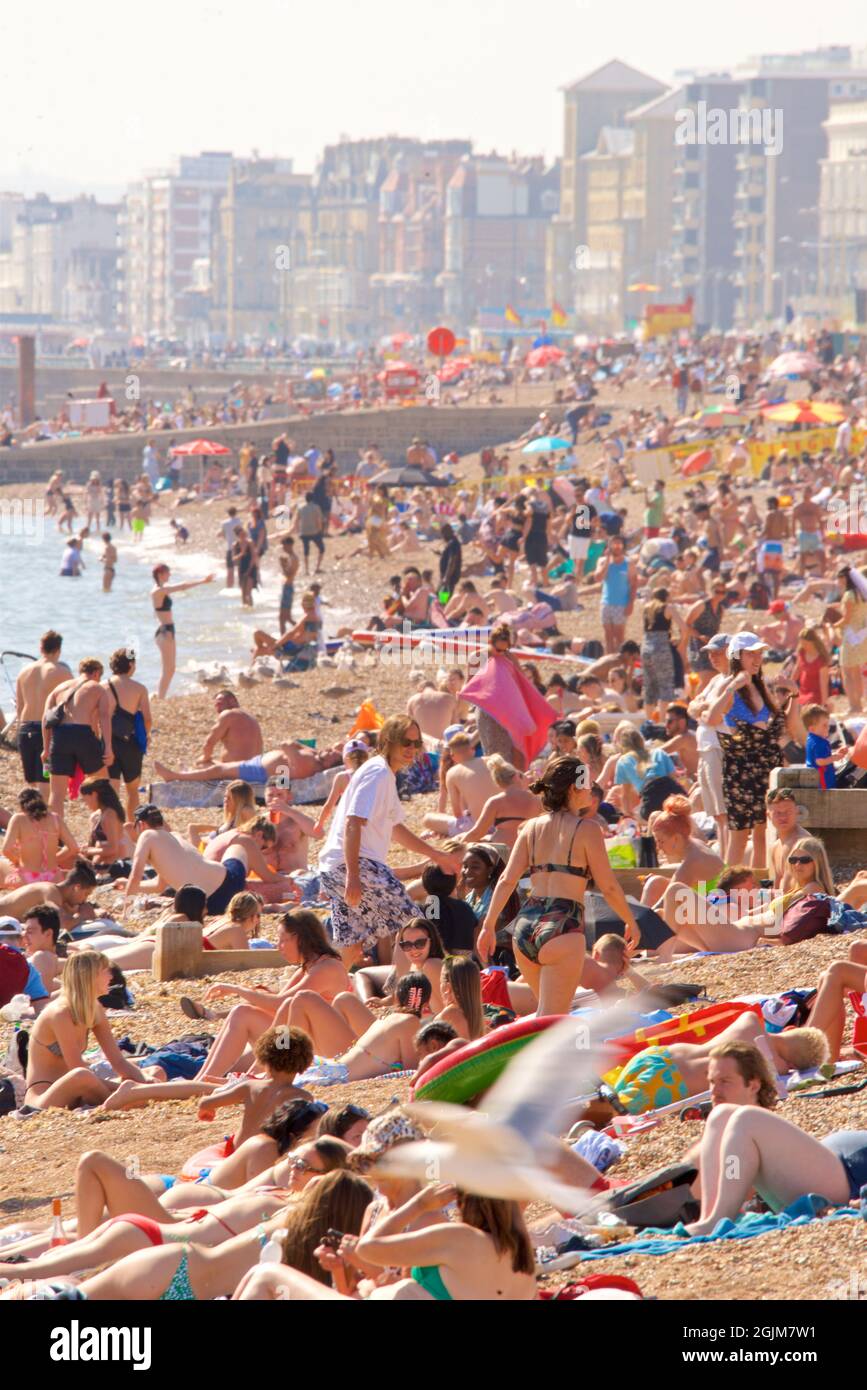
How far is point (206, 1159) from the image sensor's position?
6.22m

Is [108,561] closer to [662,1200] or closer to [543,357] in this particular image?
[543,357]

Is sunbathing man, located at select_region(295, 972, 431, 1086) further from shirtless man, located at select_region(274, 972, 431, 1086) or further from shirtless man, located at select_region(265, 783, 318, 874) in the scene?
shirtless man, located at select_region(265, 783, 318, 874)

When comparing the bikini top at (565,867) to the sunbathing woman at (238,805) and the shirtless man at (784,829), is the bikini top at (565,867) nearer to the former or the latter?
the shirtless man at (784,829)

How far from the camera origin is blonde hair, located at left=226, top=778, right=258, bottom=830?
10.9 metres

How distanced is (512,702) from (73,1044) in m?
4.71

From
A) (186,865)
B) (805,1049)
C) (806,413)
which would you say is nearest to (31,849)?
(186,865)

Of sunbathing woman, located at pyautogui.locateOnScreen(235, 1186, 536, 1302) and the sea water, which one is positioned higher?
sunbathing woman, located at pyautogui.locateOnScreen(235, 1186, 536, 1302)

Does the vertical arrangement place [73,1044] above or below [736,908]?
below

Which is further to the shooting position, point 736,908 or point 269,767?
point 269,767

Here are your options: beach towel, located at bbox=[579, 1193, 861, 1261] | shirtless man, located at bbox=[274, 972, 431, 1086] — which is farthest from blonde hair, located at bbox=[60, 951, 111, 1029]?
beach towel, located at bbox=[579, 1193, 861, 1261]

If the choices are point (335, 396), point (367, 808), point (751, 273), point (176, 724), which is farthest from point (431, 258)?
point (367, 808)

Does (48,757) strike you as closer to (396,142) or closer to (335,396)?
(335,396)

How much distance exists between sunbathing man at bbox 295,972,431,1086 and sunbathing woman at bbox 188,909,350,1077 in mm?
372

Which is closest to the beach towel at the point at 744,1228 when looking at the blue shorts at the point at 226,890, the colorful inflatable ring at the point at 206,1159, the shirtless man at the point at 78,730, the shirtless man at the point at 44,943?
the colorful inflatable ring at the point at 206,1159
